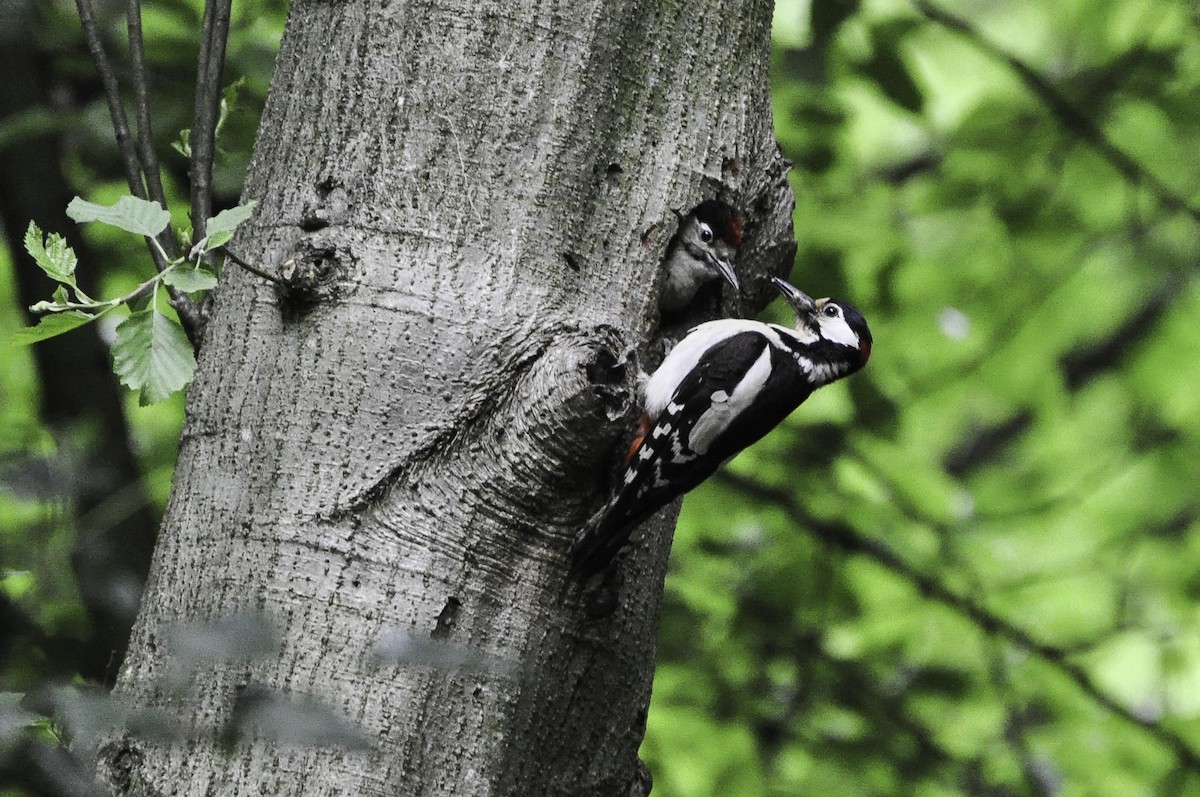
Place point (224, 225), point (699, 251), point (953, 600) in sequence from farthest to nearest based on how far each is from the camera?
point (953, 600) → point (699, 251) → point (224, 225)

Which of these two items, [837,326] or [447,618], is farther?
[837,326]

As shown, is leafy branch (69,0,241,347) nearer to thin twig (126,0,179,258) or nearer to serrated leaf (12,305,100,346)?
thin twig (126,0,179,258)

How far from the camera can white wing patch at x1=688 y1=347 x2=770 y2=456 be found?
9.07 feet

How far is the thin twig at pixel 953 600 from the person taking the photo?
4234 mm

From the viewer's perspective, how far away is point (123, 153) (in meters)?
2.02

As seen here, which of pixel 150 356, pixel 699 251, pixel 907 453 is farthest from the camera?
pixel 907 453

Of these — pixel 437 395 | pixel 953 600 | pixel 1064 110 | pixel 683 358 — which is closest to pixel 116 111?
pixel 437 395

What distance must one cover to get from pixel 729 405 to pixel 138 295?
165cm

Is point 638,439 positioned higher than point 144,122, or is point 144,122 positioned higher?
point 144,122

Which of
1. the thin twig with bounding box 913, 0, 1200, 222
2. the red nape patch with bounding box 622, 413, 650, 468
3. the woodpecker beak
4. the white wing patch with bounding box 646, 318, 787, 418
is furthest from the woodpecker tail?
the thin twig with bounding box 913, 0, 1200, 222

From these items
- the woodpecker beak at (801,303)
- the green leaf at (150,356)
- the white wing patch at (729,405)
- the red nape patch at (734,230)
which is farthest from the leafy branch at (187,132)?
the woodpecker beak at (801,303)

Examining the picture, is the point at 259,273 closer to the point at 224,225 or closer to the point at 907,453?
the point at 224,225

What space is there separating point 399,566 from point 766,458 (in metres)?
2.73

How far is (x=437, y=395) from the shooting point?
180 cm
